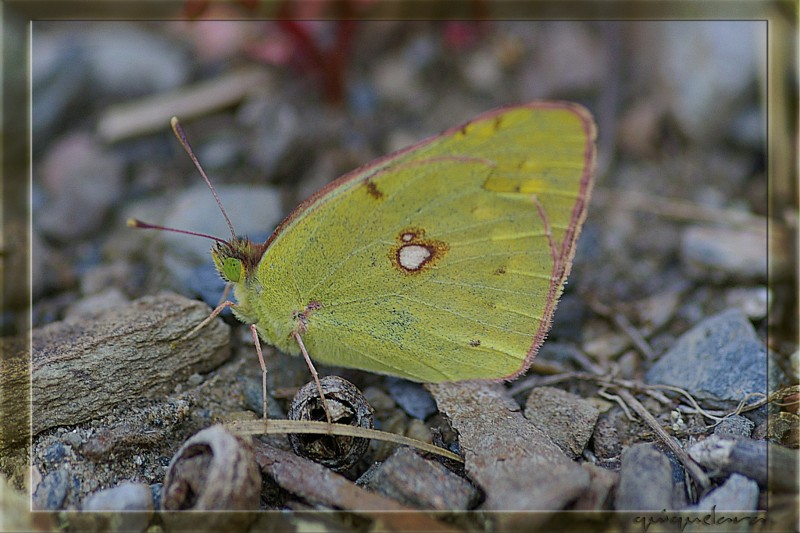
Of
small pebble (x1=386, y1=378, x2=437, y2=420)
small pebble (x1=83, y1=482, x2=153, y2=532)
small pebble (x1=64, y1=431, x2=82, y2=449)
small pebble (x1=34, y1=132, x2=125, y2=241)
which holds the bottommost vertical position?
small pebble (x1=83, y1=482, x2=153, y2=532)

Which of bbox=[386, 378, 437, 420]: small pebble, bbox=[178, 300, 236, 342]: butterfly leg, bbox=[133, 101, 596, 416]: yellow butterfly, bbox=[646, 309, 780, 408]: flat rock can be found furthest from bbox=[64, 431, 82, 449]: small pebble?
bbox=[646, 309, 780, 408]: flat rock

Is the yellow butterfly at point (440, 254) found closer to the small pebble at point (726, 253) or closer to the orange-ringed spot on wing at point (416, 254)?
the orange-ringed spot on wing at point (416, 254)

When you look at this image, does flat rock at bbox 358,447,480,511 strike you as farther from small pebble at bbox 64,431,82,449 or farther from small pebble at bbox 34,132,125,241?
small pebble at bbox 34,132,125,241

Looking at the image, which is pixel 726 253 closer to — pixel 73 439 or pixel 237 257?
pixel 237 257

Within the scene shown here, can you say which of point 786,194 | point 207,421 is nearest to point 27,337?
point 207,421

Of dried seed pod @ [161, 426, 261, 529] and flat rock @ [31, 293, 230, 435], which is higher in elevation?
flat rock @ [31, 293, 230, 435]

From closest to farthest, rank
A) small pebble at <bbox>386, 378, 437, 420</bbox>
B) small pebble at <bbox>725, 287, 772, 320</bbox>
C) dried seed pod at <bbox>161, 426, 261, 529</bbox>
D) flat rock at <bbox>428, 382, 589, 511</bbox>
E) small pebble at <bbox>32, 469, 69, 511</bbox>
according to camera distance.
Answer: dried seed pod at <bbox>161, 426, 261, 529</bbox> < flat rock at <bbox>428, 382, 589, 511</bbox> < small pebble at <bbox>32, 469, 69, 511</bbox> < small pebble at <bbox>386, 378, 437, 420</bbox> < small pebble at <bbox>725, 287, 772, 320</bbox>

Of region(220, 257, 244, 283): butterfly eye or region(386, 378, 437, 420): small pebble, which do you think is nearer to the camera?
region(220, 257, 244, 283): butterfly eye

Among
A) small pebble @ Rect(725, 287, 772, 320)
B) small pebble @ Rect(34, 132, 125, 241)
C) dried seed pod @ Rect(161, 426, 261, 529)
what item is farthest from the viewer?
small pebble @ Rect(34, 132, 125, 241)
